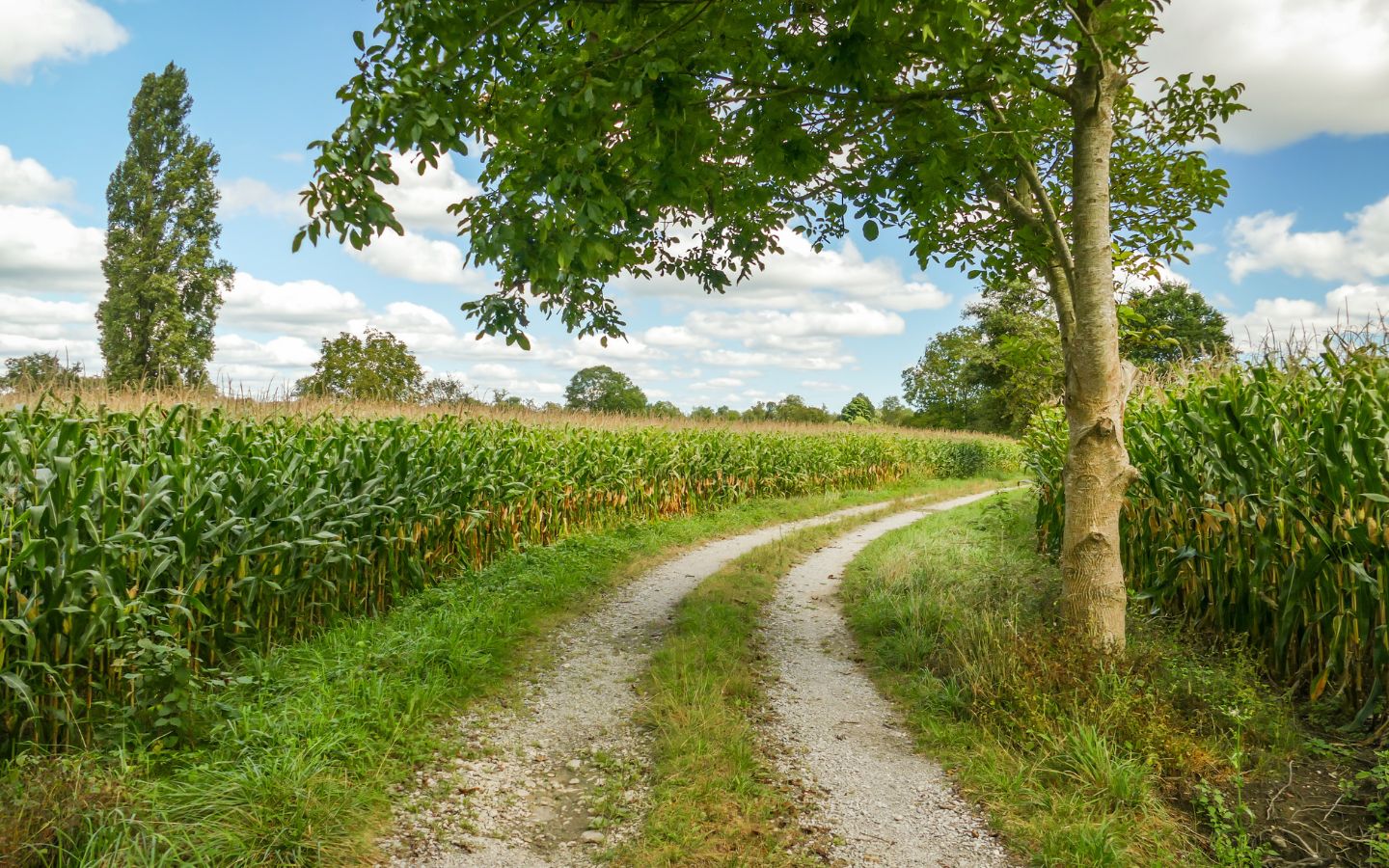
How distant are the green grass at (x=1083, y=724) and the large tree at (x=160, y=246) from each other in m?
34.8

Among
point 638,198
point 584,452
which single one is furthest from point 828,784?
point 584,452

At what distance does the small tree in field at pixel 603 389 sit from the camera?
61.7 meters

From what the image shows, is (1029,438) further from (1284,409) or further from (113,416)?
(113,416)

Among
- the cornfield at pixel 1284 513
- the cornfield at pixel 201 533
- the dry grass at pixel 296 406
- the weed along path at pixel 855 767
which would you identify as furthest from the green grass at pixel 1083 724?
the dry grass at pixel 296 406

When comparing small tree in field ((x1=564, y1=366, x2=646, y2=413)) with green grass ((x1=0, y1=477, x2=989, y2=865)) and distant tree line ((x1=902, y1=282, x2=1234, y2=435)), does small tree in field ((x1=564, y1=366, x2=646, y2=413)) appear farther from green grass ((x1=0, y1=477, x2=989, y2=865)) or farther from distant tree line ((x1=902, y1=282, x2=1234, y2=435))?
green grass ((x1=0, y1=477, x2=989, y2=865))

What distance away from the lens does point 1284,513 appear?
17.7 feet

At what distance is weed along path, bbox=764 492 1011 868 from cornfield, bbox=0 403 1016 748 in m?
4.04

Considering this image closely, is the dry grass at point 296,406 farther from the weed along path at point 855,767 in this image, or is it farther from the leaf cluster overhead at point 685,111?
the weed along path at point 855,767

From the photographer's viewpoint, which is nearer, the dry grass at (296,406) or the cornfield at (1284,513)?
the cornfield at (1284,513)

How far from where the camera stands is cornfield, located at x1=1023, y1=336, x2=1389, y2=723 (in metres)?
4.74

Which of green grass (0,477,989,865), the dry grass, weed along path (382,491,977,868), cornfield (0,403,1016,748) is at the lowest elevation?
weed along path (382,491,977,868)

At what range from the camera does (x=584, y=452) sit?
1304 cm

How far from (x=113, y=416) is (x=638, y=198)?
16.2 feet

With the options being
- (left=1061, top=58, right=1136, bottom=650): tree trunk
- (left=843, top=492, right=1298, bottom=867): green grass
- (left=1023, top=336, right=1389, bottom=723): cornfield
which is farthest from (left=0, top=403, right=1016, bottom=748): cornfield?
(left=1023, top=336, right=1389, bottom=723): cornfield
